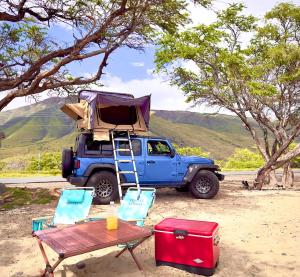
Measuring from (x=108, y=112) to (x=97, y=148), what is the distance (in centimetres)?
165

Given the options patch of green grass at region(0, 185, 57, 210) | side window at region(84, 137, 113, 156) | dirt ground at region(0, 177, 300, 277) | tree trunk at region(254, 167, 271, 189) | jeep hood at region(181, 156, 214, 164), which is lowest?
dirt ground at region(0, 177, 300, 277)

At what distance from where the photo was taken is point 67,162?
10531mm

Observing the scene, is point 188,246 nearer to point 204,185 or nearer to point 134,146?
point 134,146

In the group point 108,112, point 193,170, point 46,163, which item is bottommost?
point 46,163

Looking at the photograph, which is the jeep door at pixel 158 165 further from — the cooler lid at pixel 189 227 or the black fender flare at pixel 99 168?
the cooler lid at pixel 189 227

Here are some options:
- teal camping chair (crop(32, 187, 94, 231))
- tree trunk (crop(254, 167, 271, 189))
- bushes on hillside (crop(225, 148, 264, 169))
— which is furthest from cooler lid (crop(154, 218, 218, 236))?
bushes on hillside (crop(225, 148, 264, 169))

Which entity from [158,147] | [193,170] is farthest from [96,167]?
[193,170]

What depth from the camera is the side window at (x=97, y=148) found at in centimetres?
1057

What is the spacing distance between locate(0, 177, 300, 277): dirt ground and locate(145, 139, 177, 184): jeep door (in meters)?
0.77

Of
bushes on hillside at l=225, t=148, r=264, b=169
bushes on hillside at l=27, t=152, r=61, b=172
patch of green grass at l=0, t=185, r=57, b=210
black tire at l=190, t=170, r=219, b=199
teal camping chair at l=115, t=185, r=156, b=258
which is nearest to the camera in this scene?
teal camping chair at l=115, t=185, r=156, b=258

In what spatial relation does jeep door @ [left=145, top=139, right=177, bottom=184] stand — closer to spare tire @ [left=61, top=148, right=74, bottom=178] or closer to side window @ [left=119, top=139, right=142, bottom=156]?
side window @ [left=119, top=139, right=142, bottom=156]

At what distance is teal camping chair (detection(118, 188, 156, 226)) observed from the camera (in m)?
6.57

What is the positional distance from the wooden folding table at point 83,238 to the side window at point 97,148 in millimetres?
5384

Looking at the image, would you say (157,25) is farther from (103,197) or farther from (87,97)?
(103,197)
